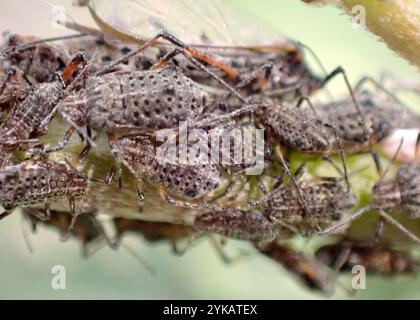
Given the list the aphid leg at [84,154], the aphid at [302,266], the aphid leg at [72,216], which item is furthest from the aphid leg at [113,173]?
the aphid at [302,266]

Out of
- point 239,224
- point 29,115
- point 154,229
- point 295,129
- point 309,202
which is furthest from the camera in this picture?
point 154,229

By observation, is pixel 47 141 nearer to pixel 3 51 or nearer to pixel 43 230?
pixel 3 51

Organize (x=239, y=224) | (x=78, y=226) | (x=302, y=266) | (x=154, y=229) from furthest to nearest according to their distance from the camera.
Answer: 1. (x=78, y=226)
2. (x=302, y=266)
3. (x=154, y=229)
4. (x=239, y=224)

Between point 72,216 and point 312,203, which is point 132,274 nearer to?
point 72,216

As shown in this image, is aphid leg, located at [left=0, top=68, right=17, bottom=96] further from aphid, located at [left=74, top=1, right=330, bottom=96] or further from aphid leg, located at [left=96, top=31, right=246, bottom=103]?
aphid, located at [left=74, top=1, right=330, bottom=96]

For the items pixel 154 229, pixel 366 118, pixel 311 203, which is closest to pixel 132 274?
pixel 154 229

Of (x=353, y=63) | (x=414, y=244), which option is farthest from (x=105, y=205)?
(x=353, y=63)
